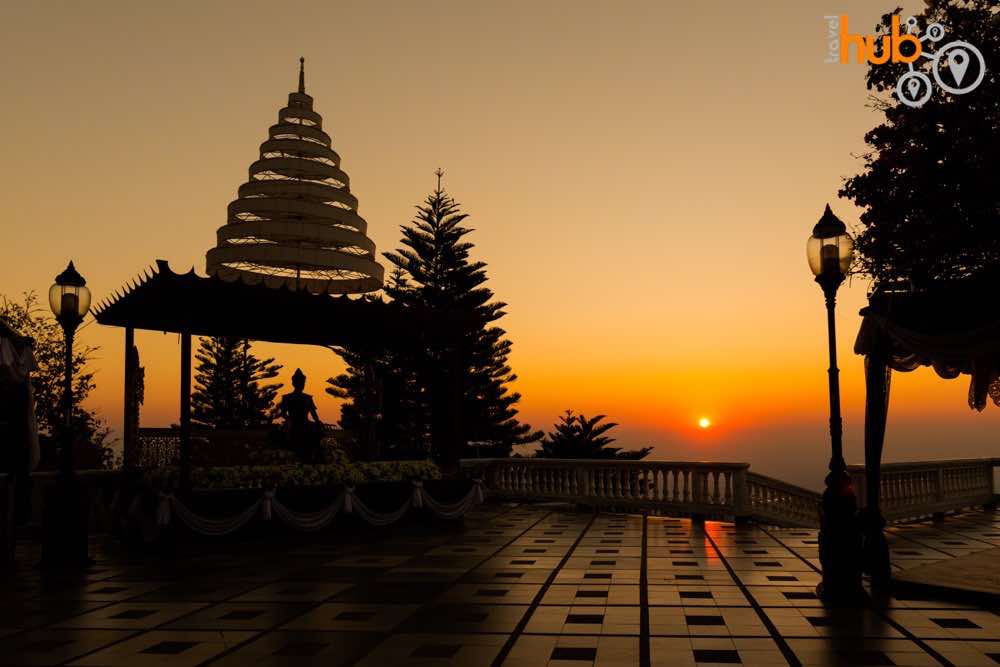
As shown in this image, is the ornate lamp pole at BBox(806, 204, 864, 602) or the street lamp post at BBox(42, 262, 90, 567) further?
the street lamp post at BBox(42, 262, 90, 567)

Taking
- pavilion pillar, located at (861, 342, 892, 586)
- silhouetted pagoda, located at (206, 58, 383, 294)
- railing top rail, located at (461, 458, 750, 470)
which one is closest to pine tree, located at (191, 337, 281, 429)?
silhouetted pagoda, located at (206, 58, 383, 294)

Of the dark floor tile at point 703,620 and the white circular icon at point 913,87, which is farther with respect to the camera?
the white circular icon at point 913,87

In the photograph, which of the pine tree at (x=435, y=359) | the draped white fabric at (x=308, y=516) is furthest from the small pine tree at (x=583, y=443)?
the draped white fabric at (x=308, y=516)

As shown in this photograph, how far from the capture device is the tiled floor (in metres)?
6.09

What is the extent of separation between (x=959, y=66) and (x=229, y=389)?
31.3 meters

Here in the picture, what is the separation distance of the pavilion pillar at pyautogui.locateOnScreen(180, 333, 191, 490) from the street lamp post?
52.8 inches

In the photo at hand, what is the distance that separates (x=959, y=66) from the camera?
19.0 meters

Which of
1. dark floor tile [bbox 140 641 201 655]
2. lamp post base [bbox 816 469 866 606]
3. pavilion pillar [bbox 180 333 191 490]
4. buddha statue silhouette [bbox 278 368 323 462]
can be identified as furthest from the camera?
buddha statue silhouette [bbox 278 368 323 462]

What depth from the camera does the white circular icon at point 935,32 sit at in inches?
763

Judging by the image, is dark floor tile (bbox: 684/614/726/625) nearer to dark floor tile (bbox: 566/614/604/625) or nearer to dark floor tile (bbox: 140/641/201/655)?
dark floor tile (bbox: 566/614/604/625)

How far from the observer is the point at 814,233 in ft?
28.4

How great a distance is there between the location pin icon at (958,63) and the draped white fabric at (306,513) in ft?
42.8

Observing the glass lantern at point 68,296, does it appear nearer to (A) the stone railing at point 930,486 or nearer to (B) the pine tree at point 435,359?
(A) the stone railing at point 930,486

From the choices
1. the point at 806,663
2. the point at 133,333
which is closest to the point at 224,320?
the point at 133,333
